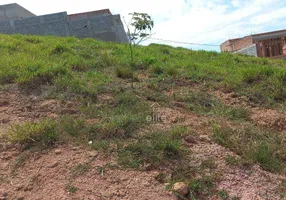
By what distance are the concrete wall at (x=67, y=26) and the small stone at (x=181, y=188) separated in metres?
11.2

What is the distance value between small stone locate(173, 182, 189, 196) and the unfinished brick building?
1523cm

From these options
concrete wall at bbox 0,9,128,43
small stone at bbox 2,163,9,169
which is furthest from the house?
small stone at bbox 2,163,9,169

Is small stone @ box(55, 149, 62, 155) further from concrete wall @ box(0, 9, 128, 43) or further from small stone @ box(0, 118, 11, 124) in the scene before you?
concrete wall @ box(0, 9, 128, 43)

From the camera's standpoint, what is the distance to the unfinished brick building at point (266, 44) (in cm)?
1744

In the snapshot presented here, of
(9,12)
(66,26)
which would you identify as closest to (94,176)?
(66,26)

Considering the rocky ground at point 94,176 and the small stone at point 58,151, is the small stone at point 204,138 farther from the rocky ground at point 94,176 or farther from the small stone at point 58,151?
the small stone at point 58,151

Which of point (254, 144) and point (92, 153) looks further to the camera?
point (254, 144)

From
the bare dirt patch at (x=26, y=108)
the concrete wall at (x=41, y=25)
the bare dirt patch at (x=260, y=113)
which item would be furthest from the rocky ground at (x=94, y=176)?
the concrete wall at (x=41, y=25)

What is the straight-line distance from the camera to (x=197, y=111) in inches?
157

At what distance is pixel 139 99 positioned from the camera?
406cm

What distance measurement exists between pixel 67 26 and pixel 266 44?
11.4m

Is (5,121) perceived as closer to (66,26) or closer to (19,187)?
(19,187)

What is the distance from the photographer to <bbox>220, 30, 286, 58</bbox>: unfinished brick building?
57.2 feet

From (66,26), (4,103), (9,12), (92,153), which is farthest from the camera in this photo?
(9,12)
